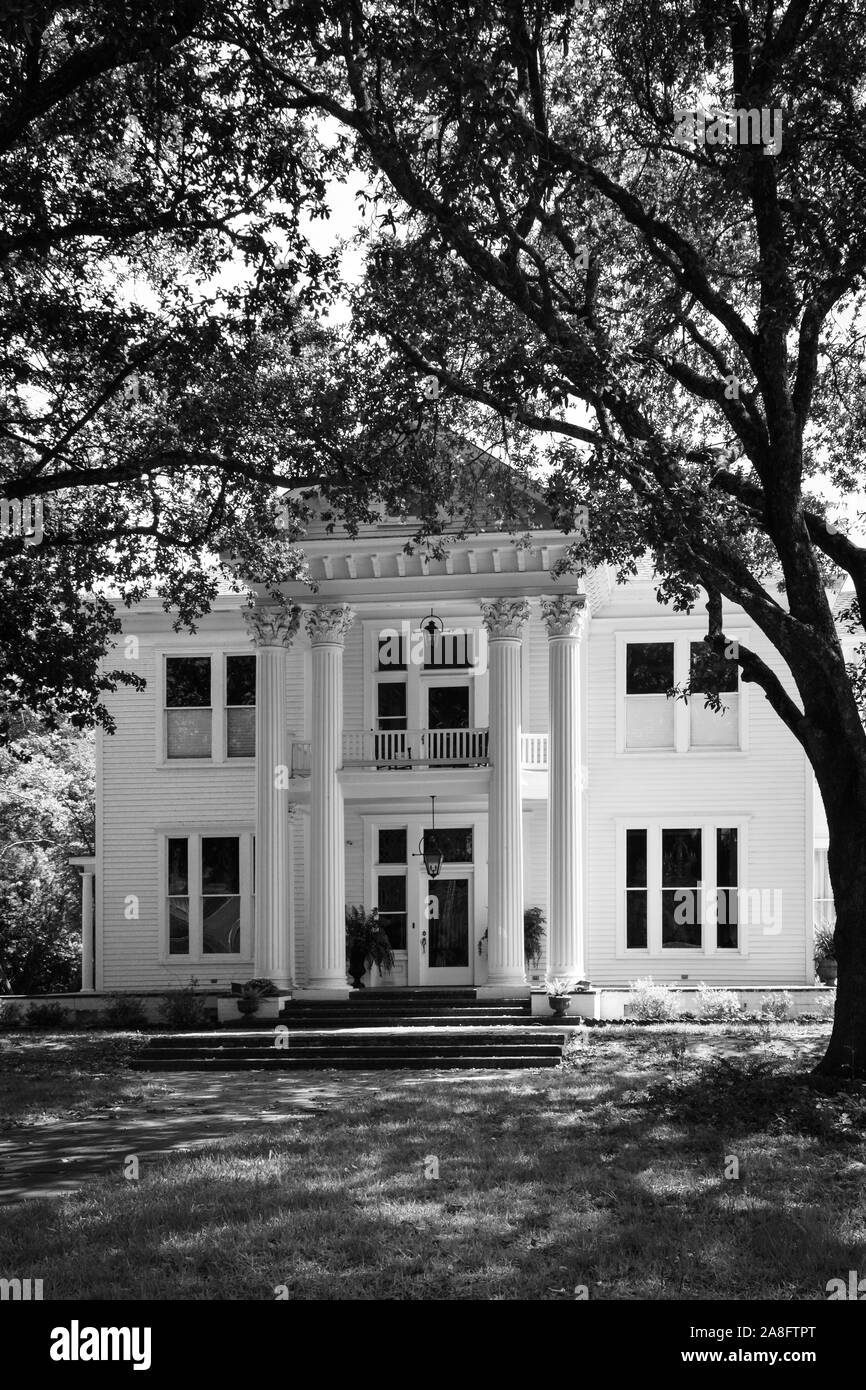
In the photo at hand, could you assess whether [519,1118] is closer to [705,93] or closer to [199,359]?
[199,359]

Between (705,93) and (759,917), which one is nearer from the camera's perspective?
(705,93)

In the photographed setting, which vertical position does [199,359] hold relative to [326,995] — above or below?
above

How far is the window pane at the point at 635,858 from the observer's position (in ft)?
90.2

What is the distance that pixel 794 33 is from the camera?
13531 millimetres

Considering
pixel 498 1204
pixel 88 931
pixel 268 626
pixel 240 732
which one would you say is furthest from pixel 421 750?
pixel 498 1204

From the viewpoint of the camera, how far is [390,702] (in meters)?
27.5

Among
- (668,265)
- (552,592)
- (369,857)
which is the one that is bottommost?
(369,857)

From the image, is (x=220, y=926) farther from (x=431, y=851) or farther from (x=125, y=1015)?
(x=431, y=851)

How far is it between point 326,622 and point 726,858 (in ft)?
29.0

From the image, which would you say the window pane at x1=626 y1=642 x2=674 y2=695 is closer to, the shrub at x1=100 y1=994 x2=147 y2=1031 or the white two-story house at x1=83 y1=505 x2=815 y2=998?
the white two-story house at x1=83 y1=505 x2=815 y2=998

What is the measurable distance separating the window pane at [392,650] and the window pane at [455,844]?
3132 millimetres

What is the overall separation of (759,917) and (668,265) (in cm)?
1478
